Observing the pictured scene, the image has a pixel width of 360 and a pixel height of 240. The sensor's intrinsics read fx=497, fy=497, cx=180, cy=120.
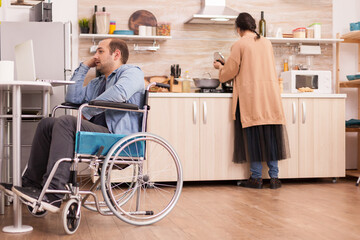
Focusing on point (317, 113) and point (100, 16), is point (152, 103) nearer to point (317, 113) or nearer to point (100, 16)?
point (100, 16)

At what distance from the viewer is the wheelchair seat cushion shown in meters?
2.35

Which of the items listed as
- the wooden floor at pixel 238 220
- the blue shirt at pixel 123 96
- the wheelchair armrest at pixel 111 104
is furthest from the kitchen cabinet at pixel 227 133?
the wheelchair armrest at pixel 111 104

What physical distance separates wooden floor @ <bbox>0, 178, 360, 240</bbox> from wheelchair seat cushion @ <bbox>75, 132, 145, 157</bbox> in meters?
0.39

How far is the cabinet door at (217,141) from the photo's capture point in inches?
172

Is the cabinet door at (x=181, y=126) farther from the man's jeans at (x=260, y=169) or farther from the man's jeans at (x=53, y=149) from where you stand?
the man's jeans at (x=53, y=149)

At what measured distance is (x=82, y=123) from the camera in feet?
8.21

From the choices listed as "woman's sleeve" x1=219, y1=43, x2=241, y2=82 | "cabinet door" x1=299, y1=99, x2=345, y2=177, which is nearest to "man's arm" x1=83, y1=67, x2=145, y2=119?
"woman's sleeve" x1=219, y1=43, x2=241, y2=82

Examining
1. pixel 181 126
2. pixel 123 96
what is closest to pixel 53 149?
pixel 123 96

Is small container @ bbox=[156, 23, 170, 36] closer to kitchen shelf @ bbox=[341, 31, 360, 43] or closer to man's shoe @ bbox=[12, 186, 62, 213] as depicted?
kitchen shelf @ bbox=[341, 31, 360, 43]

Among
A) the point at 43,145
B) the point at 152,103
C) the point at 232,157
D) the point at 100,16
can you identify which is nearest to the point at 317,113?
the point at 232,157

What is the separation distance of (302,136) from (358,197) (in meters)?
1.01

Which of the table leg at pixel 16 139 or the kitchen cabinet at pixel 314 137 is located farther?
the kitchen cabinet at pixel 314 137

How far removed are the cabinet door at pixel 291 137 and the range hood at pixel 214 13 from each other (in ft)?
3.21

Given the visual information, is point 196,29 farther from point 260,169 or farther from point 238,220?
point 238,220
